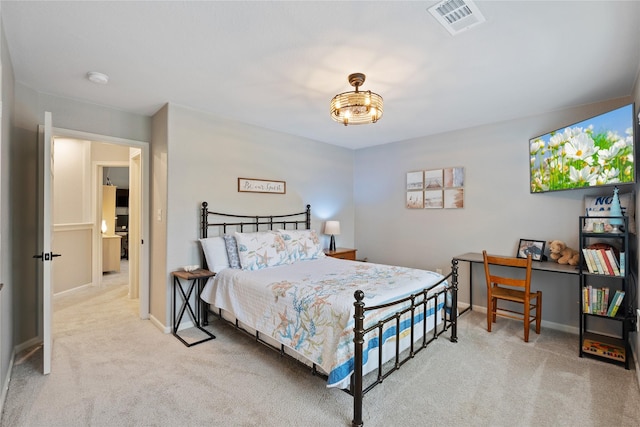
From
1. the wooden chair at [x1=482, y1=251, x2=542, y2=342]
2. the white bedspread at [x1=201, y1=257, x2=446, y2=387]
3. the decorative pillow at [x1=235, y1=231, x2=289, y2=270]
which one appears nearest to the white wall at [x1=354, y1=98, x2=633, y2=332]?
the wooden chair at [x1=482, y1=251, x2=542, y2=342]

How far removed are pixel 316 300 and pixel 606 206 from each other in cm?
314

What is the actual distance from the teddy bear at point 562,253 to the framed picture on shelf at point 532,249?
0.32 feet

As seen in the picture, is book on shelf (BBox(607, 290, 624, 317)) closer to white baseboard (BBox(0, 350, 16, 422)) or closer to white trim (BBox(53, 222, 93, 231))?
white baseboard (BBox(0, 350, 16, 422))

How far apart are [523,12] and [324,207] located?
3.64 metres

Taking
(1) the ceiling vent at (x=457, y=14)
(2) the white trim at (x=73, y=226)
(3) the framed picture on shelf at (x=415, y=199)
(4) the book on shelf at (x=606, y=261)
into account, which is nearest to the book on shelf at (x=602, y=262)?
(4) the book on shelf at (x=606, y=261)

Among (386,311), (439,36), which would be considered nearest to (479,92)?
(439,36)

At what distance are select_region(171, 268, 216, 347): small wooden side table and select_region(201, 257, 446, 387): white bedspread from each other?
0.17 m

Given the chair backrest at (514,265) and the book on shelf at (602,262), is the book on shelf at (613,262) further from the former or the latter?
the chair backrest at (514,265)

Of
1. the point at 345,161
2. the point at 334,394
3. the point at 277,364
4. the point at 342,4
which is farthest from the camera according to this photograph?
the point at 345,161

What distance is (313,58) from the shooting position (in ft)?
7.74

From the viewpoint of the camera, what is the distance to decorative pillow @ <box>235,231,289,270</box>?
3348 millimetres

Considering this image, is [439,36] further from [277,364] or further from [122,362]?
[122,362]

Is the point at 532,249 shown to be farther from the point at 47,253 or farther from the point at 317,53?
the point at 47,253

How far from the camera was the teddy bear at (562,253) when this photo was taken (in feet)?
10.7
